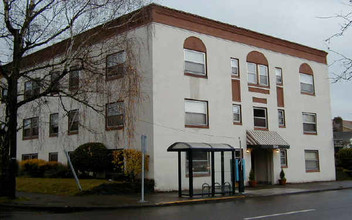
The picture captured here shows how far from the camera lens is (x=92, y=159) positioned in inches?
896

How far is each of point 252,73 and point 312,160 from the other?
8.04 m

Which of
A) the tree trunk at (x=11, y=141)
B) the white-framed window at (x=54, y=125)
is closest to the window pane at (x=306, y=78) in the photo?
the white-framed window at (x=54, y=125)

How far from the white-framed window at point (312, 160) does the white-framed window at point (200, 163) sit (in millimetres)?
9177

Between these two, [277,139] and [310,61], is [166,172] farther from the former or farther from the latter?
[310,61]

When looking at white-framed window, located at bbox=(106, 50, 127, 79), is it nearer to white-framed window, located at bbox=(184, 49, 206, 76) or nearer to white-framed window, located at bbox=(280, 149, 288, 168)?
white-framed window, located at bbox=(184, 49, 206, 76)

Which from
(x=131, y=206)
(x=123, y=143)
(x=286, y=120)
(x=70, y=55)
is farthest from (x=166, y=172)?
(x=286, y=120)

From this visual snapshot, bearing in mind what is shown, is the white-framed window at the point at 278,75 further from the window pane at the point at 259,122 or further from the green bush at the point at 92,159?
the green bush at the point at 92,159

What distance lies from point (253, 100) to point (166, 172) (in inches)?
329

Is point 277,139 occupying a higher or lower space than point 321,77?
lower

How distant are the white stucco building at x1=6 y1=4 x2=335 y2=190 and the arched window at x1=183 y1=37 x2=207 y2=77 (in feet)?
0.19

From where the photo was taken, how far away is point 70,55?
1711 centimetres

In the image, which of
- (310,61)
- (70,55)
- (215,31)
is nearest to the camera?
(70,55)

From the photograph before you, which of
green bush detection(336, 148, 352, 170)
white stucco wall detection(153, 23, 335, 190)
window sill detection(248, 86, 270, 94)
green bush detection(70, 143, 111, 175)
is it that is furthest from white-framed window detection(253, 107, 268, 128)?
A: green bush detection(336, 148, 352, 170)

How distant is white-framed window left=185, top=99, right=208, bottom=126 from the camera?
77.5ft
